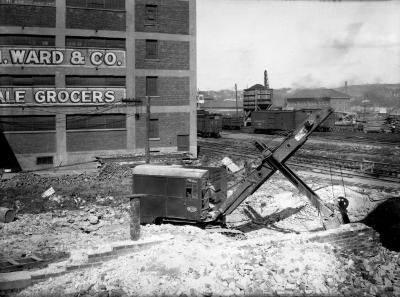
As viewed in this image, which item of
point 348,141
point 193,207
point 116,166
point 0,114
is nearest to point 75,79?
point 0,114

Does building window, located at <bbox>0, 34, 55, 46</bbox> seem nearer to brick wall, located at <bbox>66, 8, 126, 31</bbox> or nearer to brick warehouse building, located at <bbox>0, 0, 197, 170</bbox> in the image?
brick warehouse building, located at <bbox>0, 0, 197, 170</bbox>

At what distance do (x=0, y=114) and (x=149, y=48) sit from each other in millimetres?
11478

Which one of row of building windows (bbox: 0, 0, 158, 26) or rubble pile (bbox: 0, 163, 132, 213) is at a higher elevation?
row of building windows (bbox: 0, 0, 158, 26)

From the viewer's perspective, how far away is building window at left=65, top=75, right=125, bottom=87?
26.6m

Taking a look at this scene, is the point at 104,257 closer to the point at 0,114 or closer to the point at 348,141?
the point at 0,114

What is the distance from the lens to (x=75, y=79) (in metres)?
26.7

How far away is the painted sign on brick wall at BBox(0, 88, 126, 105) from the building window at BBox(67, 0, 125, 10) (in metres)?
5.87

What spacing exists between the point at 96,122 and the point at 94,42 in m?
5.75

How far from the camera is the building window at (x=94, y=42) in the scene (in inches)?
1037

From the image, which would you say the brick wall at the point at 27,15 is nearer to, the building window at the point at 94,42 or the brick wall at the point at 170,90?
the building window at the point at 94,42

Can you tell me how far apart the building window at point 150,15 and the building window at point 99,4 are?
5.81 ft

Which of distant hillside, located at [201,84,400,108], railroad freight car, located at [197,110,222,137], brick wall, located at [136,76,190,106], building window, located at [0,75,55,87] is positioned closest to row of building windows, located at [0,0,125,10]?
building window, located at [0,75,55,87]

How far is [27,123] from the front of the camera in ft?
85.6

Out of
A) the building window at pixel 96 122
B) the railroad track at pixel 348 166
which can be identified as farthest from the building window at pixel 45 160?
the railroad track at pixel 348 166
